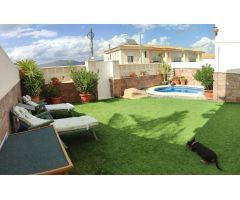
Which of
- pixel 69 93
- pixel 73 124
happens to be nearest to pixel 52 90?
pixel 69 93

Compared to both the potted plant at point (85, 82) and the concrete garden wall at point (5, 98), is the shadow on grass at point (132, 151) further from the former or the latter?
the potted plant at point (85, 82)

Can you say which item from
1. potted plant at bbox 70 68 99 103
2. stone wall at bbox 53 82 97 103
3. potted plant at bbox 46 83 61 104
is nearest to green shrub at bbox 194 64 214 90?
potted plant at bbox 70 68 99 103

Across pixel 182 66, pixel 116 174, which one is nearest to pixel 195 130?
pixel 116 174

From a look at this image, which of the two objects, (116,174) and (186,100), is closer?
(116,174)

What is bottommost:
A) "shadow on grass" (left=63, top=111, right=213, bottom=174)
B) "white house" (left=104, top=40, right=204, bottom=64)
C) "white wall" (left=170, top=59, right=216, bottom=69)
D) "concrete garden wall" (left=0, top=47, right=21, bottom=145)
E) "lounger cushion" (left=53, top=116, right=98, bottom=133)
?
"shadow on grass" (left=63, top=111, right=213, bottom=174)

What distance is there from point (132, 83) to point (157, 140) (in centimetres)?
1019

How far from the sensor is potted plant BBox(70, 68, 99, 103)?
13.8 meters

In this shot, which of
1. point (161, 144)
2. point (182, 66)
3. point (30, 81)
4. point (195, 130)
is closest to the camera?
point (161, 144)

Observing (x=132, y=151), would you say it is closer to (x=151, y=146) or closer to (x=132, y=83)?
(x=151, y=146)

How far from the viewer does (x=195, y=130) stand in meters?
7.98

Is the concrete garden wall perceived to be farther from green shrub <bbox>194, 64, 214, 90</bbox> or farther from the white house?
the white house
